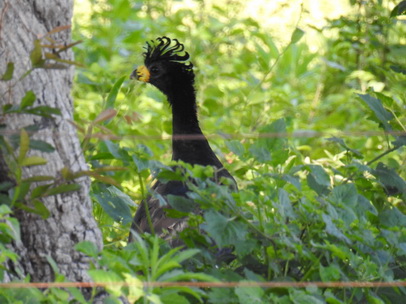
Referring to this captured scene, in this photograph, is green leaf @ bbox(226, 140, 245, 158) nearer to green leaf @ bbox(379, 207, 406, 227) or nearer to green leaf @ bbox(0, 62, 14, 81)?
green leaf @ bbox(379, 207, 406, 227)

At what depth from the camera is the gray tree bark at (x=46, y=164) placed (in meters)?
1.94

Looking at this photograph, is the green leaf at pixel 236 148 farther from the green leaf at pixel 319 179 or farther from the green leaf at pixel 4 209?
the green leaf at pixel 4 209

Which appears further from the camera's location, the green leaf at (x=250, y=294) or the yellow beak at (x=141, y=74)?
the yellow beak at (x=141, y=74)

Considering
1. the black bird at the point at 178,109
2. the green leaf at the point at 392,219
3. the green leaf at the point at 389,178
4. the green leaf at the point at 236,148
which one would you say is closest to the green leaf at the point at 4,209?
the green leaf at the point at 236,148

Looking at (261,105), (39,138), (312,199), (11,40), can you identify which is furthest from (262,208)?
(261,105)

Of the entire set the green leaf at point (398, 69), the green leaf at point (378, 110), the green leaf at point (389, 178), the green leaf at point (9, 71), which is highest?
the green leaf at point (9, 71)

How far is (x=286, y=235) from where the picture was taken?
75.0 inches

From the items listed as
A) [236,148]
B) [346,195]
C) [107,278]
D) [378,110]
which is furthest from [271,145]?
[107,278]

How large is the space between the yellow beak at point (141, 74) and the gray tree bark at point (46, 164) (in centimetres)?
187

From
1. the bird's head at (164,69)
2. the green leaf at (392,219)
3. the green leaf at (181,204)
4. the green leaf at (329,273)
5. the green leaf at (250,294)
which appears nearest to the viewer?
the green leaf at (250,294)

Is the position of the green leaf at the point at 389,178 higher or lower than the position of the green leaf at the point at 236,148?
lower

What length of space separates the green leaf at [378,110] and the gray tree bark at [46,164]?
0.94 metres

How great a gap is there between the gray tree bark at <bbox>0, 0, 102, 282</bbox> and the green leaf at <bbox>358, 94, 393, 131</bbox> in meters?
0.94

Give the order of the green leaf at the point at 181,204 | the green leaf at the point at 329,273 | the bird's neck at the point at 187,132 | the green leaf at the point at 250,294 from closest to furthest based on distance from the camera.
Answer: the green leaf at the point at 250,294, the green leaf at the point at 329,273, the green leaf at the point at 181,204, the bird's neck at the point at 187,132
